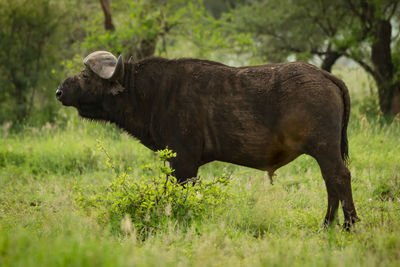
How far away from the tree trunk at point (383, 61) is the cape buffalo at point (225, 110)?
8.36 m

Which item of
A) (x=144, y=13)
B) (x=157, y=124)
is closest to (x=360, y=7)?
(x=144, y=13)

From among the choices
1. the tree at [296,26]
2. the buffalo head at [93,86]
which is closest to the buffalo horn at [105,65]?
the buffalo head at [93,86]

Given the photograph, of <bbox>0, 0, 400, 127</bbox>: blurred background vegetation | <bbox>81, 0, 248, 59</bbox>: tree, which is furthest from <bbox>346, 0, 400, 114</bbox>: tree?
<bbox>81, 0, 248, 59</bbox>: tree

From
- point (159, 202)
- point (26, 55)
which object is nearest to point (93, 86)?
point (159, 202)

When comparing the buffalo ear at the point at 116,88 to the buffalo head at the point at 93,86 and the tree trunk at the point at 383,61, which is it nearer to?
the buffalo head at the point at 93,86

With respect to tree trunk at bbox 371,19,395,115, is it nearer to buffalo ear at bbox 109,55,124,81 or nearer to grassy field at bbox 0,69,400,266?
grassy field at bbox 0,69,400,266

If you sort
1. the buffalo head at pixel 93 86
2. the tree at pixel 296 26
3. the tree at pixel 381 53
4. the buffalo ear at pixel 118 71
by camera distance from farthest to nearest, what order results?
1. the tree at pixel 296 26
2. the tree at pixel 381 53
3. the buffalo head at pixel 93 86
4. the buffalo ear at pixel 118 71

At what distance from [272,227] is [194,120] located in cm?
157

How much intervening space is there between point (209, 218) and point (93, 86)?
2.43 m

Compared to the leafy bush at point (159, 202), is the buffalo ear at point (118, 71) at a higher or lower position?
higher

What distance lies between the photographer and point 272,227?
5.07m

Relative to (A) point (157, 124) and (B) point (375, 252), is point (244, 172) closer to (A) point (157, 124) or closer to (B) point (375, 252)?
(A) point (157, 124)

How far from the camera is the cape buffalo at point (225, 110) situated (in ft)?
16.0

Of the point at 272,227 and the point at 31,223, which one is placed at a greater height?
the point at 272,227
